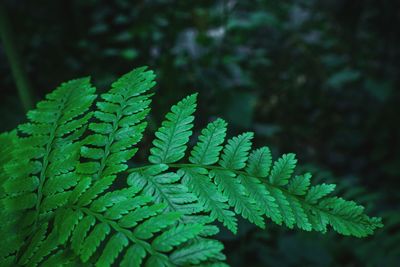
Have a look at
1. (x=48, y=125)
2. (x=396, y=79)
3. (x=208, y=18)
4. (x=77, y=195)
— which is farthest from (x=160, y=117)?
(x=396, y=79)

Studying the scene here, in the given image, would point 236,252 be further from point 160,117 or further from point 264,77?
point 264,77

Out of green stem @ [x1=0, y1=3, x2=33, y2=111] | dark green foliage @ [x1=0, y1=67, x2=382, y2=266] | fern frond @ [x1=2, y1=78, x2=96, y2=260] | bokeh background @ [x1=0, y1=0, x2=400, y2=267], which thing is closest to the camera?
dark green foliage @ [x1=0, y1=67, x2=382, y2=266]

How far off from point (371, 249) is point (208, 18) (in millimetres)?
2441

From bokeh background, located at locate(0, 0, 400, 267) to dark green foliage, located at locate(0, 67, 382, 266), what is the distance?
1.15m

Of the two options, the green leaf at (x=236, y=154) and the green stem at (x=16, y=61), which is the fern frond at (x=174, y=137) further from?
the green stem at (x=16, y=61)

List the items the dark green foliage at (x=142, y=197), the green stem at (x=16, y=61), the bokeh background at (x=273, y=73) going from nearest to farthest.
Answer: the dark green foliage at (x=142, y=197), the green stem at (x=16, y=61), the bokeh background at (x=273, y=73)

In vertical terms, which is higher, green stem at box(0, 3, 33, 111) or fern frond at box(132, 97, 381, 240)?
green stem at box(0, 3, 33, 111)

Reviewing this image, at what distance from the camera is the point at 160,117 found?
2.65 metres

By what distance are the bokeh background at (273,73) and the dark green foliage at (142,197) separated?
1148mm

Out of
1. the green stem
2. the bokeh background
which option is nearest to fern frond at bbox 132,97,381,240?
the green stem

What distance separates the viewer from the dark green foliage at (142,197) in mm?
704

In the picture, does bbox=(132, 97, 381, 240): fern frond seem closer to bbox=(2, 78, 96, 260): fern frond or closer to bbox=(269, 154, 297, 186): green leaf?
bbox=(269, 154, 297, 186): green leaf

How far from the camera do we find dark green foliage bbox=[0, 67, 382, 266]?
70cm

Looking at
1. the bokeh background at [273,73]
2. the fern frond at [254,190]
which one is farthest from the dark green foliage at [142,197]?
the bokeh background at [273,73]
